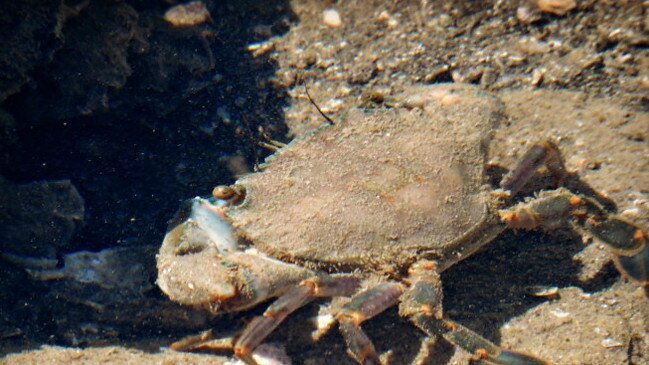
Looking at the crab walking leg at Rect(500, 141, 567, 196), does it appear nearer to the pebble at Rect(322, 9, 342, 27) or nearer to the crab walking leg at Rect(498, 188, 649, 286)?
the crab walking leg at Rect(498, 188, 649, 286)

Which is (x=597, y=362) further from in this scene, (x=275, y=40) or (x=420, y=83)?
(x=275, y=40)

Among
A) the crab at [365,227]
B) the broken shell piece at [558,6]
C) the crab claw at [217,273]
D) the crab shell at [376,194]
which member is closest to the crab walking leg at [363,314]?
the crab at [365,227]

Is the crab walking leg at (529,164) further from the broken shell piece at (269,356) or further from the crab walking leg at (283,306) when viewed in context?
the broken shell piece at (269,356)

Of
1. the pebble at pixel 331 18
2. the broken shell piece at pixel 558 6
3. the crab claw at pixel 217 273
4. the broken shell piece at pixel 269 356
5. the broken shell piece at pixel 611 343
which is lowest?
the broken shell piece at pixel 269 356

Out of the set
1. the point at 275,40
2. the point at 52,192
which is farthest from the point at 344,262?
the point at 275,40

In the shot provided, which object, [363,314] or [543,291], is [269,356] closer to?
[363,314]

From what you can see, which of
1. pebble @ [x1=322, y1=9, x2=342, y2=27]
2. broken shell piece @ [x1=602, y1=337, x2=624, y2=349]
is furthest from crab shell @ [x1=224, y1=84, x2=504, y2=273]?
pebble @ [x1=322, y1=9, x2=342, y2=27]

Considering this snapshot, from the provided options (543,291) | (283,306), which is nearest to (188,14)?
(283,306)
